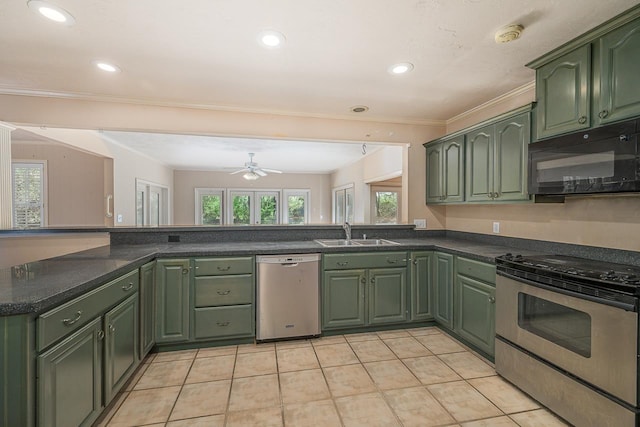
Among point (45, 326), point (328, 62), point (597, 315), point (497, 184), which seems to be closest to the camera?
point (45, 326)

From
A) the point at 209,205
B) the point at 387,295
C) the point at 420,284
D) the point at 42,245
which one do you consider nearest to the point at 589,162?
the point at 420,284

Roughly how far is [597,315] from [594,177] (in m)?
0.81

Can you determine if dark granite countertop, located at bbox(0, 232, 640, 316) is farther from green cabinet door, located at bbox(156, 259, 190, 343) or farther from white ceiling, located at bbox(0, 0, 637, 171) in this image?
white ceiling, located at bbox(0, 0, 637, 171)

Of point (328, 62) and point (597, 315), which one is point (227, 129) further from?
point (597, 315)

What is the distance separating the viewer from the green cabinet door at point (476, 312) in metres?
2.35

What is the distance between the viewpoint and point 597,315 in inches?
61.7

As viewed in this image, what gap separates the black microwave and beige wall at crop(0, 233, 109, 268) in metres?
3.94

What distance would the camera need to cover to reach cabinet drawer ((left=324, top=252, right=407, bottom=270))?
289 cm

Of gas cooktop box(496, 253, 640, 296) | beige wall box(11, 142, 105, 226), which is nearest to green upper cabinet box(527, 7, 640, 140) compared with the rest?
gas cooktop box(496, 253, 640, 296)

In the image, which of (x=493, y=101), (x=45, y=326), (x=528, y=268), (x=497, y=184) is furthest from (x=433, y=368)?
(x=493, y=101)

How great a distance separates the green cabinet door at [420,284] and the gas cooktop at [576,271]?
87cm

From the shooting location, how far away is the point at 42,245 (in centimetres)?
320

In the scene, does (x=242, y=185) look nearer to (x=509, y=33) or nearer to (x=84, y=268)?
(x=84, y=268)

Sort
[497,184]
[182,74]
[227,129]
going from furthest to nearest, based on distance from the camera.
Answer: [227,129]
[497,184]
[182,74]
